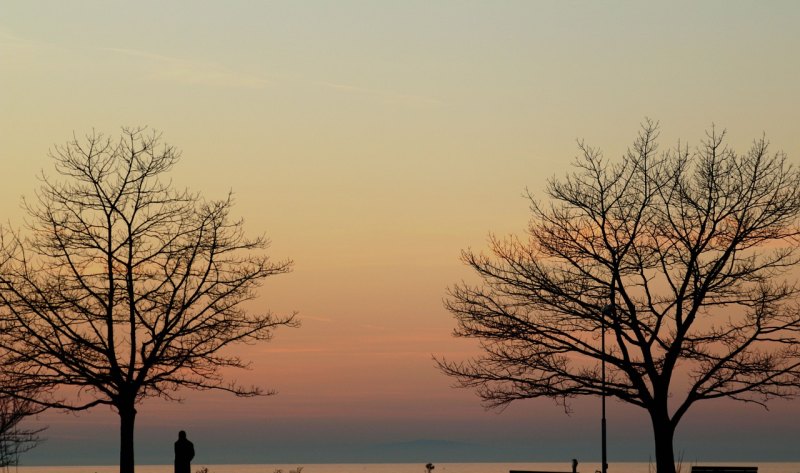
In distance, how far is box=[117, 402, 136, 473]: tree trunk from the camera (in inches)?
1217

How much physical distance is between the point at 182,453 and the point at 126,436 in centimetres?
337

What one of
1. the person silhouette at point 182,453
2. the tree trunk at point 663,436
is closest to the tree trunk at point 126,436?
the person silhouette at point 182,453

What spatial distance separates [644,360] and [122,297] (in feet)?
54.9

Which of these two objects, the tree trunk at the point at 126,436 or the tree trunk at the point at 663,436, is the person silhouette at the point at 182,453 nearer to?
the tree trunk at the point at 126,436

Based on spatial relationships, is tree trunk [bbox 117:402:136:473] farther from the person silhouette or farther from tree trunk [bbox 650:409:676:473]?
tree trunk [bbox 650:409:676:473]

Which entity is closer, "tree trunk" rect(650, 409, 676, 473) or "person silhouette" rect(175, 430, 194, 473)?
"person silhouette" rect(175, 430, 194, 473)

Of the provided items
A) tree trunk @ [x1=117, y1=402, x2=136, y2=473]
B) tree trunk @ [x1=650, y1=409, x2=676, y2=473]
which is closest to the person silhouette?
tree trunk @ [x1=117, y1=402, x2=136, y2=473]

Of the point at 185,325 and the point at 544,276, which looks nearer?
the point at 185,325

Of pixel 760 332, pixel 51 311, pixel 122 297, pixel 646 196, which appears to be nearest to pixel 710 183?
pixel 646 196

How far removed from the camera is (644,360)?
3406 centimetres

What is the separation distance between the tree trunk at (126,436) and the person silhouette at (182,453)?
238 centimetres

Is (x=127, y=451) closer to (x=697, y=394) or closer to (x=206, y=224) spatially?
(x=206, y=224)

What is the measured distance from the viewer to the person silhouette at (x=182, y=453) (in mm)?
28984

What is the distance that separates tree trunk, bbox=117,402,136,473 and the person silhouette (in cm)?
238
